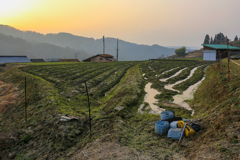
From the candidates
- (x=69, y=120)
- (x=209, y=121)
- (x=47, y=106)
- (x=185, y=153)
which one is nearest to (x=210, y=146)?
(x=185, y=153)

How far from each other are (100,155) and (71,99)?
13.0m

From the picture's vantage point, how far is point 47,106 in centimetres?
1642

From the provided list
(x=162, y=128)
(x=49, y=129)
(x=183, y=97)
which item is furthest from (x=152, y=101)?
(x=49, y=129)

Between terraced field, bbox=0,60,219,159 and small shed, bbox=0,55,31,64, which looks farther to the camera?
small shed, bbox=0,55,31,64

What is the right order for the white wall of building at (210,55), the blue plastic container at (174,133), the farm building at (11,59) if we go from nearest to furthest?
the blue plastic container at (174,133) → the white wall of building at (210,55) → the farm building at (11,59)

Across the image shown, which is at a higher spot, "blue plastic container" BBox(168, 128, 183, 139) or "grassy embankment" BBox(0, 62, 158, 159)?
"blue plastic container" BBox(168, 128, 183, 139)


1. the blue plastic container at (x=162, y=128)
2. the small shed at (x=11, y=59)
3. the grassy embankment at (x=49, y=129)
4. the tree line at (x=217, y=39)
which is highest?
the tree line at (x=217, y=39)

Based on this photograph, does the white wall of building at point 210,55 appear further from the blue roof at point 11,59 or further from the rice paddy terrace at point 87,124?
the blue roof at point 11,59

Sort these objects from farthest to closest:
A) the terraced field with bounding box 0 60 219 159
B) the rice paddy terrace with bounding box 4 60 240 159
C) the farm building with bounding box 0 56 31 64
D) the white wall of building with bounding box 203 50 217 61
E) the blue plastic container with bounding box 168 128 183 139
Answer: the farm building with bounding box 0 56 31 64
the white wall of building with bounding box 203 50 217 61
the terraced field with bounding box 0 60 219 159
the rice paddy terrace with bounding box 4 60 240 159
the blue plastic container with bounding box 168 128 183 139

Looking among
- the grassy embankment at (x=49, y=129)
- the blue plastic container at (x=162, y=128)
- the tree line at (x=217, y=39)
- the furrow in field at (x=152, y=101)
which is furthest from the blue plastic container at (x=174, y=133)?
the tree line at (x=217, y=39)

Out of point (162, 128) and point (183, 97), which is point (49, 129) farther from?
point (183, 97)

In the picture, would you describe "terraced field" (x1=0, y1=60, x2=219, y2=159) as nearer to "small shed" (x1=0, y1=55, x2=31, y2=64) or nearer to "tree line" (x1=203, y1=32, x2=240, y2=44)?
"small shed" (x1=0, y1=55, x2=31, y2=64)

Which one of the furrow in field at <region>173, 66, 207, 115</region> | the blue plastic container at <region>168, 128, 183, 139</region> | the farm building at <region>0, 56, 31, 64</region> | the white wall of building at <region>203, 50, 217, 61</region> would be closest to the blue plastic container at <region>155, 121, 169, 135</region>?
the blue plastic container at <region>168, 128, 183, 139</region>

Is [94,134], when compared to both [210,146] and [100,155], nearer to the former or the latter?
[100,155]
